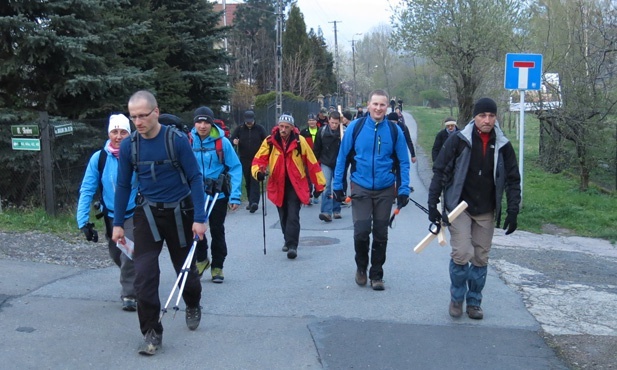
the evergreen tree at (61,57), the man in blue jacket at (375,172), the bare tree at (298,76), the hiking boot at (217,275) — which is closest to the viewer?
the man in blue jacket at (375,172)

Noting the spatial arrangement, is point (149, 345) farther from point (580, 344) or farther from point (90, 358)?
point (580, 344)

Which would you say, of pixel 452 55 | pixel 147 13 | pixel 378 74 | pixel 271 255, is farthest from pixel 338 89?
pixel 271 255

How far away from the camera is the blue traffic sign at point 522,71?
12.1 m

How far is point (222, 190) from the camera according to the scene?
7.12m

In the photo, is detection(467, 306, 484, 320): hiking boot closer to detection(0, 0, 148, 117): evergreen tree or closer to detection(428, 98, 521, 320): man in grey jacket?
detection(428, 98, 521, 320): man in grey jacket

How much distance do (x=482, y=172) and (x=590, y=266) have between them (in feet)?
12.2

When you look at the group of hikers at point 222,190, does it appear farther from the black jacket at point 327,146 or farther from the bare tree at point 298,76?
the bare tree at point 298,76

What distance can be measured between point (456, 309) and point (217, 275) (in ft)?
8.64

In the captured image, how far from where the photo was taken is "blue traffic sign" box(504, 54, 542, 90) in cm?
1207

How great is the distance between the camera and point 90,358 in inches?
195

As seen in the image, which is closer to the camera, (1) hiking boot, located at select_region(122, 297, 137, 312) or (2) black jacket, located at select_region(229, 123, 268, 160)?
(1) hiking boot, located at select_region(122, 297, 137, 312)

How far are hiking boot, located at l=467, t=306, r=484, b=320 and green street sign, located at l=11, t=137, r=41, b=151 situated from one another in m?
7.62

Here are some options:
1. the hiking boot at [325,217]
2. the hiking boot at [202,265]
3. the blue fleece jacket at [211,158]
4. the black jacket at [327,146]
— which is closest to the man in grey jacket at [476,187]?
the blue fleece jacket at [211,158]

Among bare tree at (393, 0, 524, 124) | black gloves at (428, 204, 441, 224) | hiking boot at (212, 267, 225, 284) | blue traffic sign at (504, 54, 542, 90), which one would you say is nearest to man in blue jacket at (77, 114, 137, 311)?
hiking boot at (212, 267, 225, 284)
